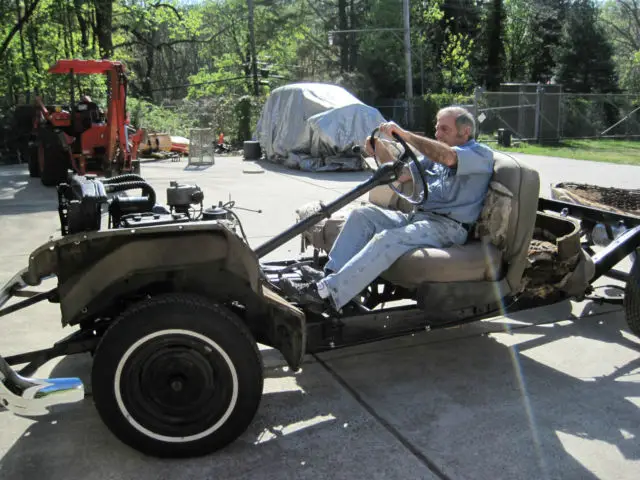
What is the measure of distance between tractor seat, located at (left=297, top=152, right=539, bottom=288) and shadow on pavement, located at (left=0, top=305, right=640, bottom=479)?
0.67 meters

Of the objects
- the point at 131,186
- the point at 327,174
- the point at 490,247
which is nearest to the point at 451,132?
the point at 490,247

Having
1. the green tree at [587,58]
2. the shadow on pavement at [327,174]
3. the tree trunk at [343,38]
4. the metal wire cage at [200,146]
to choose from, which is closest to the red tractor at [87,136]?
the metal wire cage at [200,146]

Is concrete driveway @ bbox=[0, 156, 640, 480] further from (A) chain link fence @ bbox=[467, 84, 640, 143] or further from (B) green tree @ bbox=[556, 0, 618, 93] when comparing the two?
(B) green tree @ bbox=[556, 0, 618, 93]

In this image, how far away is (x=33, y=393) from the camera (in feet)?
8.61

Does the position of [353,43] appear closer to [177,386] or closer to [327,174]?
[327,174]

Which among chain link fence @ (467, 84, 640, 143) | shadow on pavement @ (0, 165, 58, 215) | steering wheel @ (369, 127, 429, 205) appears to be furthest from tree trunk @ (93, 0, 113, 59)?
steering wheel @ (369, 127, 429, 205)

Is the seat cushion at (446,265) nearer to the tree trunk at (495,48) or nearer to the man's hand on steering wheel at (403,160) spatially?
the man's hand on steering wheel at (403,160)

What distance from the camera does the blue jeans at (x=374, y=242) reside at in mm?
3486

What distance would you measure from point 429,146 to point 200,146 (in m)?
13.7

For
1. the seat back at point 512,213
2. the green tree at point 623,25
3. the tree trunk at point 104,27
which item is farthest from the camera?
the green tree at point 623,25

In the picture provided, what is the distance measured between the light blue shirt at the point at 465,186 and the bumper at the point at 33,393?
2.39 metres

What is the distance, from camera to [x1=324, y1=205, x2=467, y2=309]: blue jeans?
11.4 feet

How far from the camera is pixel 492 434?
3.14m

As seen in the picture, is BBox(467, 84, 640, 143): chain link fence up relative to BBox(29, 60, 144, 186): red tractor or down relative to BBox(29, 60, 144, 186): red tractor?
up
